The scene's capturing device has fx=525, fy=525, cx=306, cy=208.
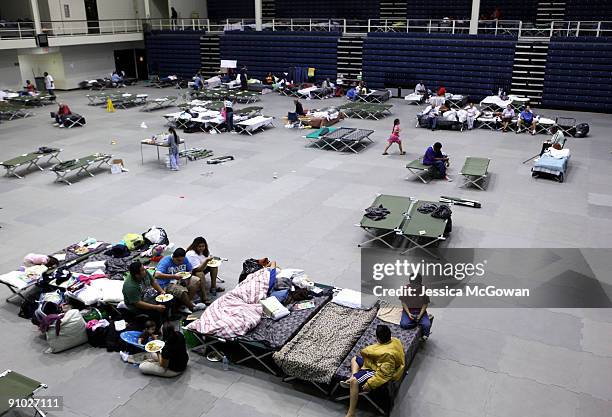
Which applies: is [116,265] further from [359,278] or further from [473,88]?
[473,88]

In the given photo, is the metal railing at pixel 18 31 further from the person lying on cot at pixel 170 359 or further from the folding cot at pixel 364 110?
the person lying on cot at pixel 170 359

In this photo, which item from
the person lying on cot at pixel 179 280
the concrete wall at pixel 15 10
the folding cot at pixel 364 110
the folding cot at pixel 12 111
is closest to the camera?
the person lying on cot at pixel 179 280

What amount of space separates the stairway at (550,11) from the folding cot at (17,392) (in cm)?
3169

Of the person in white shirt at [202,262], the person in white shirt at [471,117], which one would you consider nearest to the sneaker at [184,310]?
the person in white shirt at [202,262]

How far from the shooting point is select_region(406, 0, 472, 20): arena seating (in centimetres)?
3250

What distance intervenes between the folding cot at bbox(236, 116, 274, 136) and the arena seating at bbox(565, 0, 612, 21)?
2029 centimetres

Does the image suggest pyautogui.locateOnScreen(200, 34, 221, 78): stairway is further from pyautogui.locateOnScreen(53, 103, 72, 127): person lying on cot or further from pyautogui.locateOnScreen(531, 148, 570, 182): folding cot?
pyautogui.locateOnScreen(531, 148, 570, 182): folding cot

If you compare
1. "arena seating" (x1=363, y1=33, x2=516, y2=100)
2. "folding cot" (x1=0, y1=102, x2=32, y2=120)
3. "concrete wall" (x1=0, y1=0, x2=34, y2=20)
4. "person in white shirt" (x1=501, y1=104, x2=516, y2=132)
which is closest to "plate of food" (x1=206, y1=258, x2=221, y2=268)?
"person in white shirt" (x1=501, y1=104, x2=516, y2=132)

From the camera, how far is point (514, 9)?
103 ft

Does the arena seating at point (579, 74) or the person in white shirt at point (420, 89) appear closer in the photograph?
the arena seating at point (579, 74)

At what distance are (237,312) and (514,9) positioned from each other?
30.7m

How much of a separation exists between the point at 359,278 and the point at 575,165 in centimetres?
999

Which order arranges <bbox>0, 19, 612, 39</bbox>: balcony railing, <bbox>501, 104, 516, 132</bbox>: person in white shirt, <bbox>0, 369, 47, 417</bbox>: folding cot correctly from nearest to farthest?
1. <bbox>0, 369, 47, 417</bbox>: folding cot
2. <bbox>501, 104, 516, 132</bbox>: person in white shirt
3. <bbox>0, 19, 612, 39</bbox>: balcony railing

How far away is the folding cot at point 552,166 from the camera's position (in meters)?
14.1
